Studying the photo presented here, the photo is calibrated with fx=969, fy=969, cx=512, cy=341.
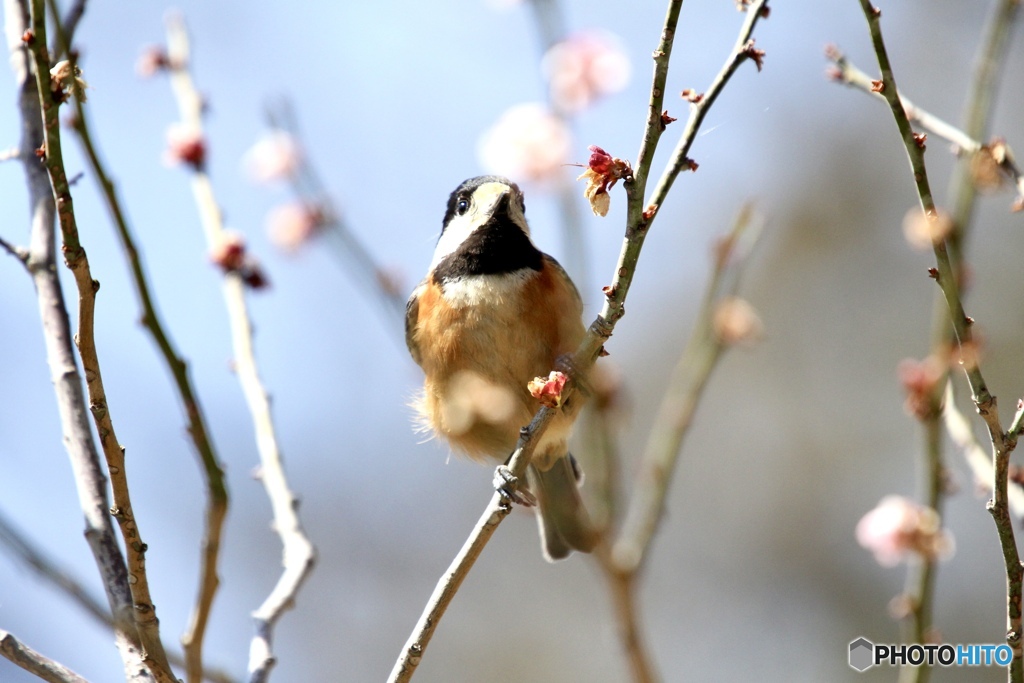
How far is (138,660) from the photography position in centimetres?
237

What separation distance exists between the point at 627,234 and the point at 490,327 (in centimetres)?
162

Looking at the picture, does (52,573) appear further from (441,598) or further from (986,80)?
(986,80)

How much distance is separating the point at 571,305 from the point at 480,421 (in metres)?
0.69

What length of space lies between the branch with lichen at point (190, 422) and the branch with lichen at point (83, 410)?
0.39 feet

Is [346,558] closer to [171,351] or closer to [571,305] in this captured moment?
[571,305]

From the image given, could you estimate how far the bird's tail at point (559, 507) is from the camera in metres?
4.97

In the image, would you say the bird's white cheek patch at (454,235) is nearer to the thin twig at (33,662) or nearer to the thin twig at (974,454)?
the thin twig at (974,454)

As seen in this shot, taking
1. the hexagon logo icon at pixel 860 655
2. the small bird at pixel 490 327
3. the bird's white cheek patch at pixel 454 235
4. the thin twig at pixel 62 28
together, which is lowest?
the thin twig at pixel 62 28

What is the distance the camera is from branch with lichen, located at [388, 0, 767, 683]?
2494 millimetres

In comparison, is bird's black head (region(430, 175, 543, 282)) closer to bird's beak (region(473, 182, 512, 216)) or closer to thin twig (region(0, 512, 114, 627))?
bird's beak (region(473, 182, 512, 216))

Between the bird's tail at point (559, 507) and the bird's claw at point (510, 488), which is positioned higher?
the bird's tail at point (559, 507)

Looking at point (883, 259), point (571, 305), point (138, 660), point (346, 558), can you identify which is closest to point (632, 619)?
point (138, 660)

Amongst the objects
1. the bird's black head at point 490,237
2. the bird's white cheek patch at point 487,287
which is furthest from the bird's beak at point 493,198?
the bird's white cheek patch at point 487,287

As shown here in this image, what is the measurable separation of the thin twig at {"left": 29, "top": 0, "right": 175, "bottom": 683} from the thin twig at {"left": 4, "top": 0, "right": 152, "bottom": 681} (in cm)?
9
